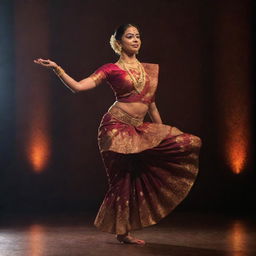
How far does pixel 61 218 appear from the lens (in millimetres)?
5426

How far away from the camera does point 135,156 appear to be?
398cm

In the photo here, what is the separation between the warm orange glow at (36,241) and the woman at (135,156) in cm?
41

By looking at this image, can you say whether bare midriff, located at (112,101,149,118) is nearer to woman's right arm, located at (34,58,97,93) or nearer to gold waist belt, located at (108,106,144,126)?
gold waist belt, located at (108,106,144,126)

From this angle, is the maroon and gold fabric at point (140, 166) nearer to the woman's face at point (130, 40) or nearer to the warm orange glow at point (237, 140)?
the woman's face at point (130, 40)

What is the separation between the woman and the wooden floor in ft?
0.67

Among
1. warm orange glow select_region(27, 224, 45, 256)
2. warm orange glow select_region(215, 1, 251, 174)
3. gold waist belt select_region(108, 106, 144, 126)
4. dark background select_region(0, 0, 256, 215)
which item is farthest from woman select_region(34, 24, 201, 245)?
warm orange glow select_region(215, 1, 251, 174)

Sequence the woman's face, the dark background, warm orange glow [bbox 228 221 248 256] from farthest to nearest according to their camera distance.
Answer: the dark background
the woman's face
warm orange glow [bbox 228 221 248 256]

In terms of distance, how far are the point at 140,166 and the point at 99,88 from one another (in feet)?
7.35

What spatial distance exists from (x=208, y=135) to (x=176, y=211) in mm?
800

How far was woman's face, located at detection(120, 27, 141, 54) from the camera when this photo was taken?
4059 millimetres

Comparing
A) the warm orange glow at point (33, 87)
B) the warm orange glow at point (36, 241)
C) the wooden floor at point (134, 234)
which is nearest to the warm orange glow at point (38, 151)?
the warm orange glow at point (33, 87)

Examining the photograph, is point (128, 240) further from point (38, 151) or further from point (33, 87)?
point (33, 87)

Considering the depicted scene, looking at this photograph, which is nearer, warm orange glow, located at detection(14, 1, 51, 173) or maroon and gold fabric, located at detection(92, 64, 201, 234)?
maroon and gold fabric, located at detection(92, 64, 201, 234)

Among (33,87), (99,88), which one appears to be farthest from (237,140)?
(33,87)
